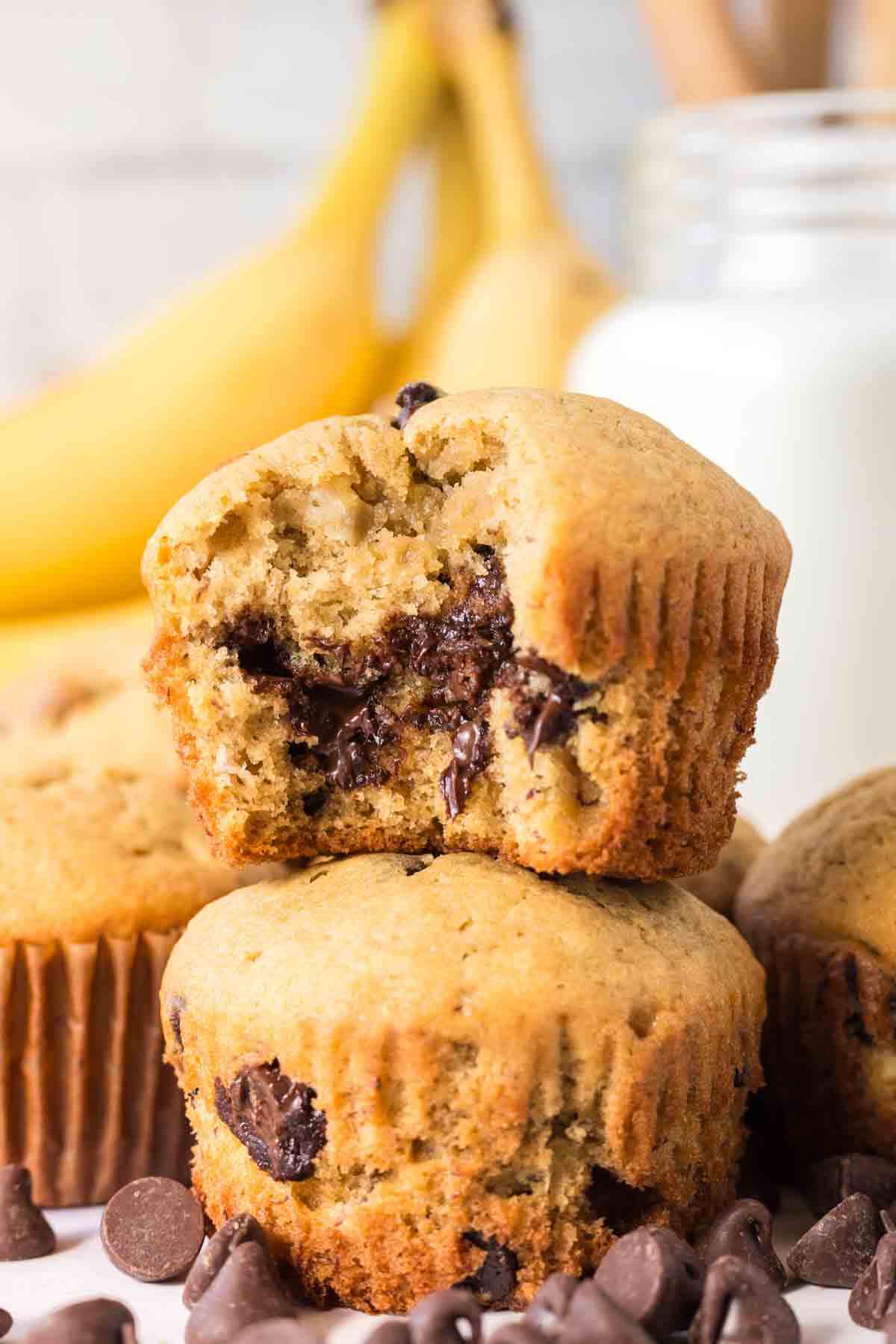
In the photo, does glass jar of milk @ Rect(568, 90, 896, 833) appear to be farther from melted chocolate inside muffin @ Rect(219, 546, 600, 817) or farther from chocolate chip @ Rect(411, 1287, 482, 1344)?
chocolate chip @ Rect(411, 1287, 482, 1344)

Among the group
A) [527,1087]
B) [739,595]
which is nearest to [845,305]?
[739,595]

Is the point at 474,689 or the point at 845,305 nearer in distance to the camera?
the point at 474,689

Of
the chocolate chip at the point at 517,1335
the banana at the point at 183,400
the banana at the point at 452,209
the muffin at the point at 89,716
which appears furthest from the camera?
the banana at the point at 452,209

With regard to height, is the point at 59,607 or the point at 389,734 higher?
the point at 389,734

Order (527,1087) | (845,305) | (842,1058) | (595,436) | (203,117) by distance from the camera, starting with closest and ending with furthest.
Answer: (527,1087) < (595,436) < (842,1058) < (845,305) < (203,117)

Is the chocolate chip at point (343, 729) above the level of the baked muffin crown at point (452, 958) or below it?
above

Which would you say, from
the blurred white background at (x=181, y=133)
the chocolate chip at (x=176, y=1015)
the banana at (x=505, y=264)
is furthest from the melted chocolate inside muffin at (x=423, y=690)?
the blurred white background at (x=181, y=133)

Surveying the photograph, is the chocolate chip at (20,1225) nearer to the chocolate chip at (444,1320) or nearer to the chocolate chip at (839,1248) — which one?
the chocolate chip at (444,1320)

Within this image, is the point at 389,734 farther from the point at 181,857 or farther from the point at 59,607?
the point at 59,607
